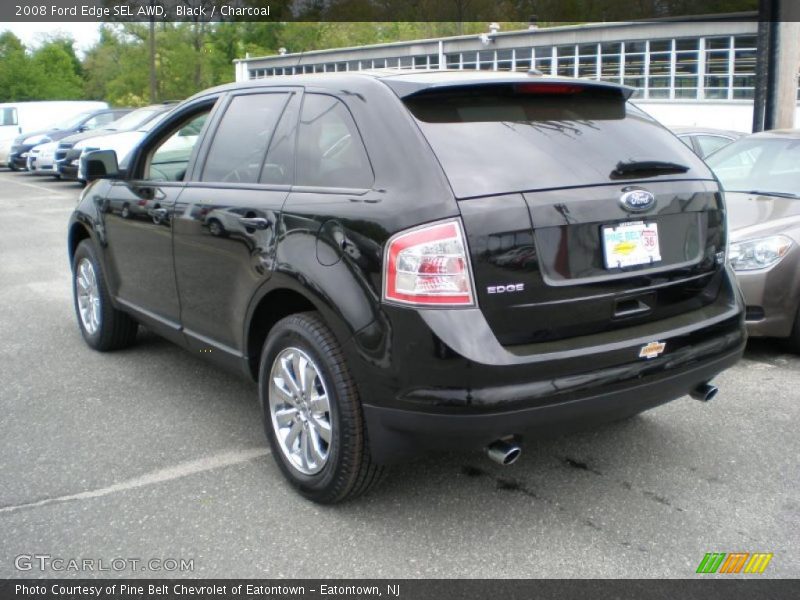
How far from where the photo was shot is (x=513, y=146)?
332 cm

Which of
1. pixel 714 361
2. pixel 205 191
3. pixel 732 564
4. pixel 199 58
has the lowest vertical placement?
pixel 732 564

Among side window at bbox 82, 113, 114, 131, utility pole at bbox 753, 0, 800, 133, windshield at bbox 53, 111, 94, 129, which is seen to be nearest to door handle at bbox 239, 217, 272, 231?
utility pole at bbox 753, 0, 800, 133

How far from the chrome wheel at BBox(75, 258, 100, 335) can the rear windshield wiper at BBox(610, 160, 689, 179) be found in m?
3.71

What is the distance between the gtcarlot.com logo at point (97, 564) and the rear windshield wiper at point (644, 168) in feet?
7.38

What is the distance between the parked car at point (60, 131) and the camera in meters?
22.0

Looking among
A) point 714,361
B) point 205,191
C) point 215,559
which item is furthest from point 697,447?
point 205,191

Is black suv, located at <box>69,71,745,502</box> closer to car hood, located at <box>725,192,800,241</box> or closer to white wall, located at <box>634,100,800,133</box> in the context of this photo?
car hood, located at <box>725,192,800,241</box>

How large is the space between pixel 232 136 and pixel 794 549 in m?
3.17

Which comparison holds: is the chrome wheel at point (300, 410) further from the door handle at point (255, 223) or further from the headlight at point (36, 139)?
the headlight at point (36, 139)

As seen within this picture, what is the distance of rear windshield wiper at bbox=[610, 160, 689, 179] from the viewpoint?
11.3 ft

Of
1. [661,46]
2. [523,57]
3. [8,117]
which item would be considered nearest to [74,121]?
[8,117]

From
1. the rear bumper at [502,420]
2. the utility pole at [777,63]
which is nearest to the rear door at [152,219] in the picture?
the rear bumper at [502,420]

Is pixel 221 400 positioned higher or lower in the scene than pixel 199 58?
lower

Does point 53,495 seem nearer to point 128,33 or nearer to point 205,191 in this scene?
point 205,191
